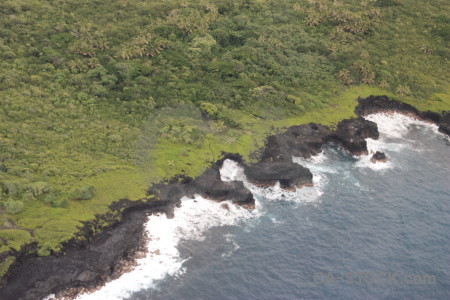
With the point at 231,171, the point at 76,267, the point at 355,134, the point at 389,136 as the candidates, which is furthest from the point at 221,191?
the point at 389,136

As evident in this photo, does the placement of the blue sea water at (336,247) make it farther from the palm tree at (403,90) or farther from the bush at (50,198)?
the palm tree at (403,90)

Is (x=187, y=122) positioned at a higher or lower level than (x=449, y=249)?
higher

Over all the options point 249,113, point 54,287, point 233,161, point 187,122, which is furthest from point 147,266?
point 249,113

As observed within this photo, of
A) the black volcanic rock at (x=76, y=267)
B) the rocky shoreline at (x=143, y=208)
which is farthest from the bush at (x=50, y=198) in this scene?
the black volcanic rock at (x=76, y=267)

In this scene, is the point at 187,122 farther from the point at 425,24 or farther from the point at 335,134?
the point at 425,24

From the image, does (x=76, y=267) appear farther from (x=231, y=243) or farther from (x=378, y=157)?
(x=378, y=157)

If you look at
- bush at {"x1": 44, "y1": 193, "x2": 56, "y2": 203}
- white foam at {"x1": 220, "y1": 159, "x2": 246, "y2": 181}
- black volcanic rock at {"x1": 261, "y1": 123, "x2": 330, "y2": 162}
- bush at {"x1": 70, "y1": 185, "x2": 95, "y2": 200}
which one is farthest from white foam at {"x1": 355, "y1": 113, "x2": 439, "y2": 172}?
bush at {"x1": 44, "y1": 193, "x2": 56, "y2": 203}
